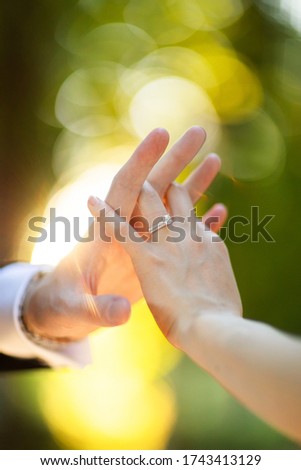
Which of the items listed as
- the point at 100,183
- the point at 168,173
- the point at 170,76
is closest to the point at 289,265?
the point at 100,183

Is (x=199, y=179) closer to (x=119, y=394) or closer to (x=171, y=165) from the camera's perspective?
(x=171, y=165)

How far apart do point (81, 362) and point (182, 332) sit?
0.42m

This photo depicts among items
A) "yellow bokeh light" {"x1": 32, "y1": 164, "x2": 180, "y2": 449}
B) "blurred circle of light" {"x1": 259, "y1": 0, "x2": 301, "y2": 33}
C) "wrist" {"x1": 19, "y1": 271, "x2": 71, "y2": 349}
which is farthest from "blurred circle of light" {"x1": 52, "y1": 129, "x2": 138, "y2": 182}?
"wrist" {"x1": 19, "y1": 271, "x2": 71, "y2": 349}

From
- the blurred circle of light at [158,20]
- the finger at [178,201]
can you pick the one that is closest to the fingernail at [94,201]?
the finger at [178,201]

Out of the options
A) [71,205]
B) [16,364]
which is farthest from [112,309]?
[71,205]

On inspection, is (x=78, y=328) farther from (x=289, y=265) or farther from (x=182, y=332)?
(x=289, y=265)

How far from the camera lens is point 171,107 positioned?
192 centimetres

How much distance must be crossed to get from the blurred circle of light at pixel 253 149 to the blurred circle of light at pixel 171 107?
89 mm

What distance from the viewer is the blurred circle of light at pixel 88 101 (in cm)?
179

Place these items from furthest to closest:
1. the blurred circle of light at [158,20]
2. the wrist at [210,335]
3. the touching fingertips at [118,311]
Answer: the blurred circle of light at [158,20] → the touching fingertips at [118,311] → the wrist at [210,335]

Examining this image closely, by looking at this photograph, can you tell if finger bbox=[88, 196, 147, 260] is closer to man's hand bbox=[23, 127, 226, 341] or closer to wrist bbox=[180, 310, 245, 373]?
man's hand bbox=[23, 127, 226, 341]

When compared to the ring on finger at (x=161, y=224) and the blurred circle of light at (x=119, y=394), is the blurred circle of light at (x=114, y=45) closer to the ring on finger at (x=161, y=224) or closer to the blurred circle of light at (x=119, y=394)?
the blurred circle of light at (x=119, y=394)

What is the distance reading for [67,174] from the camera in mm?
1686

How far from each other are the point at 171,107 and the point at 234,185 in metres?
0.38
